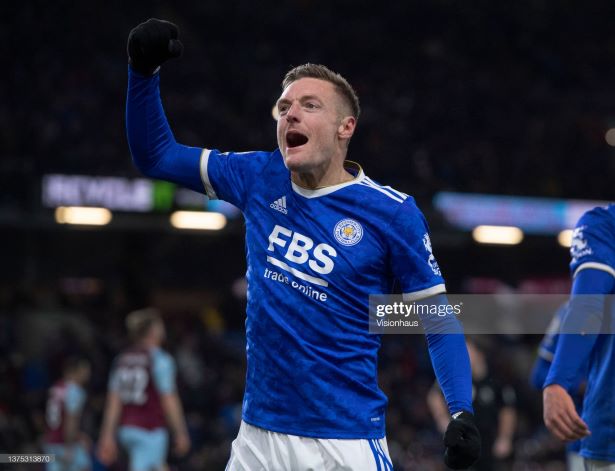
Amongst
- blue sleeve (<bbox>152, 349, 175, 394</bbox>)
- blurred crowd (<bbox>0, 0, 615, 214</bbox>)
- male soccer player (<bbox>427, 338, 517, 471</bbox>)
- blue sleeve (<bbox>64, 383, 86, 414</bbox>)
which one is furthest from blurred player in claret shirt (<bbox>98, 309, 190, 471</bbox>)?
blurred crowd (<bbox>0, 0, 615, 214</bbox>)

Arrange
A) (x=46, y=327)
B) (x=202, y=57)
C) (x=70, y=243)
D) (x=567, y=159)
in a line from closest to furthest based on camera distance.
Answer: (x=46, y=327) → (x=70, y=243) → (x=202, y=57) → (x=567, y=159)

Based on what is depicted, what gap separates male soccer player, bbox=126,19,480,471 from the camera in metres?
3.54

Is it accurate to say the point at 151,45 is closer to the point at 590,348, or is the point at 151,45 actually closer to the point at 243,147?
the point at 590,348

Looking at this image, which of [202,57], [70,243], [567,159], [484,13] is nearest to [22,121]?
[70,243]

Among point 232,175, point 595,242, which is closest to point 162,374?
point 232,175

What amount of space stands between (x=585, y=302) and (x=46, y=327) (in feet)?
46.7

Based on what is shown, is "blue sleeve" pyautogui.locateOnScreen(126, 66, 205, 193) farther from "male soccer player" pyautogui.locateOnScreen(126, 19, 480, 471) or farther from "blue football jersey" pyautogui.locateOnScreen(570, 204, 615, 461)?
"blue football jersey" pyautogui.locateOnScreen(570, 204, 615, 461)

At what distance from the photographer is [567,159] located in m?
23.4

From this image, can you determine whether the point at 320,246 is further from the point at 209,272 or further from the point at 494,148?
the point at 494,148

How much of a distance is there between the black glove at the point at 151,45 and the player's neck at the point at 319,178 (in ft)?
2.16

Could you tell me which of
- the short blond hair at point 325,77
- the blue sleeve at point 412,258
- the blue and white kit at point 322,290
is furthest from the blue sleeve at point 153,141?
the blue sleeve at point 412,258

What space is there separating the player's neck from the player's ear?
12 centimetres

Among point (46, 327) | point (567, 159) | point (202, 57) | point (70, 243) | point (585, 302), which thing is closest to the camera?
point (585, 302)

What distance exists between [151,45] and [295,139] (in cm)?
65
